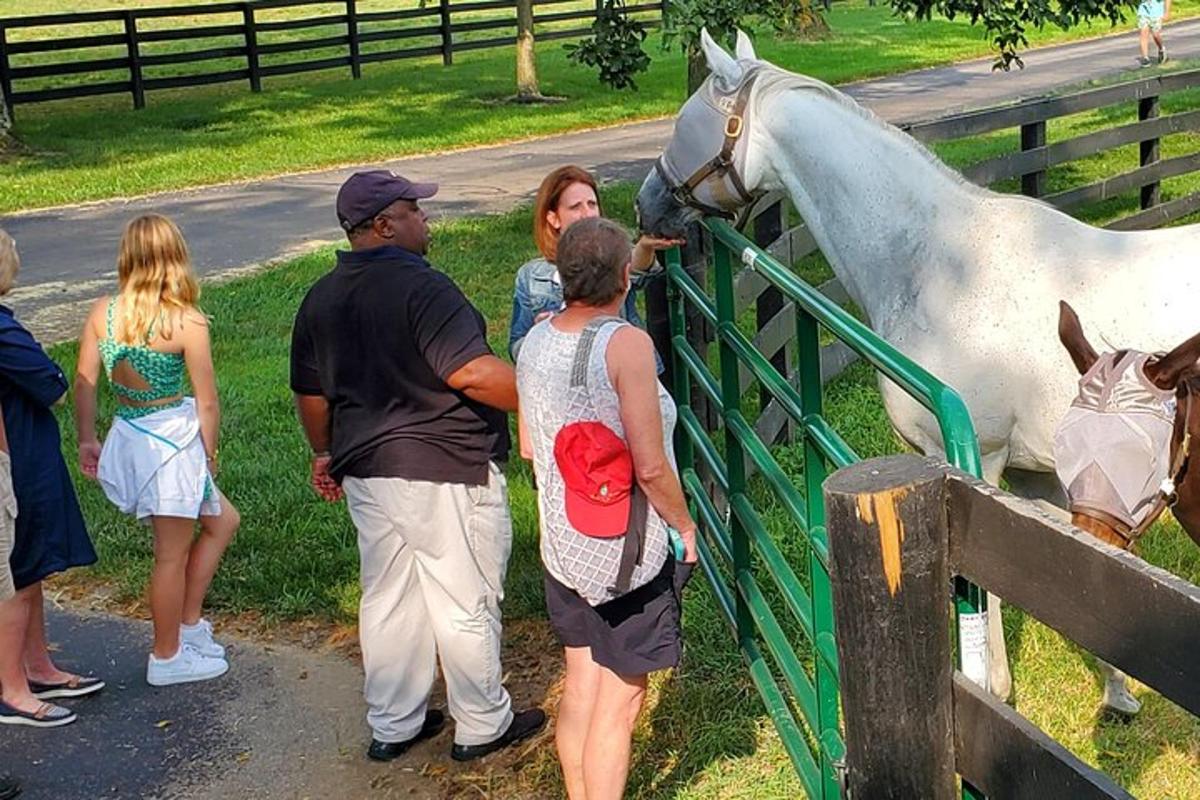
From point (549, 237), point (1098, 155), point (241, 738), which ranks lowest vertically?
point (241, 738)

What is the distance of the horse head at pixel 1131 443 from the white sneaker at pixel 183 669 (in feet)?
11.0

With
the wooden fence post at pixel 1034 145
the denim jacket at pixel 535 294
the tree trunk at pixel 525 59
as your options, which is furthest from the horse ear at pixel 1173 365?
the tree trunk at pixel 525 59

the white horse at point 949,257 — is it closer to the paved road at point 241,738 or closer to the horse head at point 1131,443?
the horse head at point 1131,443

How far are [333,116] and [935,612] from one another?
20.3 metres

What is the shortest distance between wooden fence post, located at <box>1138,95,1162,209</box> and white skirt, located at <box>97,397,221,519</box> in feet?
27.6

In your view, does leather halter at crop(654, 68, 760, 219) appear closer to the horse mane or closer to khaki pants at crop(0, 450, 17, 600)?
the horse mane

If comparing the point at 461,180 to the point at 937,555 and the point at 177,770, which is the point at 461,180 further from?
the point at 937,555

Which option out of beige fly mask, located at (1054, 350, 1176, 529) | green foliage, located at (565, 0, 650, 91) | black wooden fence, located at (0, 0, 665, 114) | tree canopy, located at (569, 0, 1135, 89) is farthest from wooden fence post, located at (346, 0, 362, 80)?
beige fly mask, located at (1054, 350, 1176, 529)

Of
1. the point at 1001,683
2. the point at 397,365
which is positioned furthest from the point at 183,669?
the point at 1001,683

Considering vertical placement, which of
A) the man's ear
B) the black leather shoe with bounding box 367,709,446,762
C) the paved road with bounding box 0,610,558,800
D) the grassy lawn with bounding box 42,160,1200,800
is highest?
the man's ear

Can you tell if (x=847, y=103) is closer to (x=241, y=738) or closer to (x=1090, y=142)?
(x=241, y=738)

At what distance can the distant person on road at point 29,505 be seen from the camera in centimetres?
443

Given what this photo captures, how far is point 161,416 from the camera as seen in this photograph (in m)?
4.74

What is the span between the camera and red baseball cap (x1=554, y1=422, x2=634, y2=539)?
3371 mm
